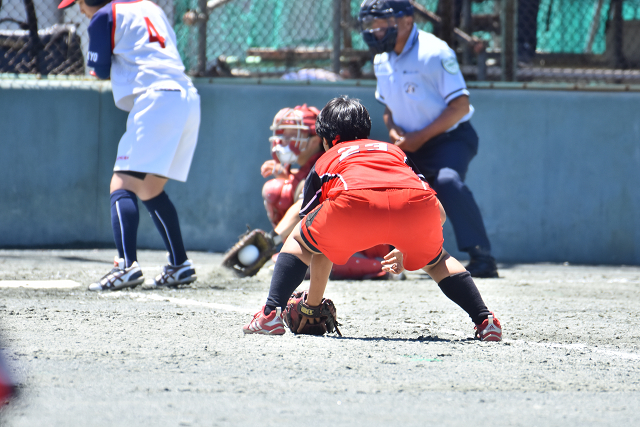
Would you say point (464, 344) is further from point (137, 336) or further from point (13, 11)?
point (13, 11)

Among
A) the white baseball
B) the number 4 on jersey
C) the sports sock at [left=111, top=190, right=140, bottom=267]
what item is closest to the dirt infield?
the sports sock at [left=111, top=190, right=140, bottom=267]

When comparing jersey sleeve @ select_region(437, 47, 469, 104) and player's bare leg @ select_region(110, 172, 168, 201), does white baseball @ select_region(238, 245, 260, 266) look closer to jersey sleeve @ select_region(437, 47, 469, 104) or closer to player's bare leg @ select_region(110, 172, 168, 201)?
player's bare leg @ select_region(110, 172, 168, 201)

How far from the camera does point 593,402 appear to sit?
6.61 feet

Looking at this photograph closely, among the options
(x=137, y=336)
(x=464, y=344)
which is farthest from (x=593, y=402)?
(x=137, y=336)

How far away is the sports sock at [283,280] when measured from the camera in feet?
9.25

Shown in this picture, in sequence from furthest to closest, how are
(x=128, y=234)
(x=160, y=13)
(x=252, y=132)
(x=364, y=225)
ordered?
1. (x=252, y=132)
2. (x=160, y=13)
3. (x=128, y=234)
4. (x=364, y=225)

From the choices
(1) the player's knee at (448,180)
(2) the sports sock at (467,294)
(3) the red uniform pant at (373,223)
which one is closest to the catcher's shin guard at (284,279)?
(3) the red uniform pant at (373,223)

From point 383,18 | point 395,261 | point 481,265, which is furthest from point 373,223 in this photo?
point 383,18

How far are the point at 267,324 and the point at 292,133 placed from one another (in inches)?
91.8

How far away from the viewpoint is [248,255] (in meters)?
4.91

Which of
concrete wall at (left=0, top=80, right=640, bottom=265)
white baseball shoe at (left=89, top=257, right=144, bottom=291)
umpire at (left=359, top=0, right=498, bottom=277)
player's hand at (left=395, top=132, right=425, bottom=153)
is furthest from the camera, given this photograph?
concrete wall at (left=0, top=80, right=640, bottom=265)

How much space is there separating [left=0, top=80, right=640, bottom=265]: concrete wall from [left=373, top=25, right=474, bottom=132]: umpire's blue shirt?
85cm

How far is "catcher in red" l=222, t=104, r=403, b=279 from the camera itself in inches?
193

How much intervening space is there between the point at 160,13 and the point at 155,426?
3318 millimetres
